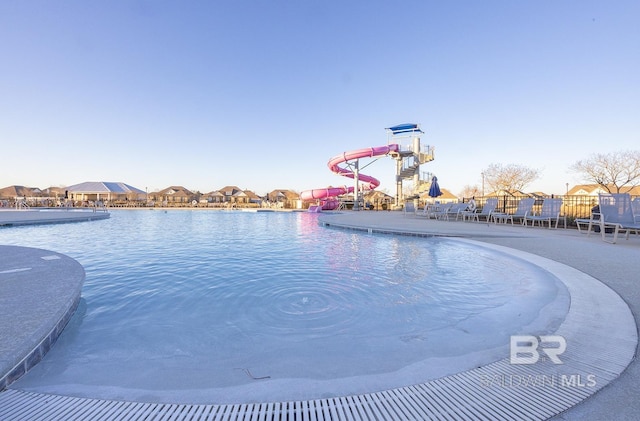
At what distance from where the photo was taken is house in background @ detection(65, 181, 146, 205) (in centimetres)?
3122

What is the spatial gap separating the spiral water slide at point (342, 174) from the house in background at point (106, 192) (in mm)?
22791

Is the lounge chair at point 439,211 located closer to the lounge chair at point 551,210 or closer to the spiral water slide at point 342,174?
the lounge chair at point 551,210

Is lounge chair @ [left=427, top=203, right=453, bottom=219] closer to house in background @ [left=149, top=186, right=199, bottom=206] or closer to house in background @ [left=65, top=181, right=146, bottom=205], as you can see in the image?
house in background @ [left=149, top=186, right=199, bottom=206]

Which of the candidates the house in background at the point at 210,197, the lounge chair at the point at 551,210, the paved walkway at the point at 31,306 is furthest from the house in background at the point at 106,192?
the lounge chair at the point at 551,210

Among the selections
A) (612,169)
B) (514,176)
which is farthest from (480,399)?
(514,176)

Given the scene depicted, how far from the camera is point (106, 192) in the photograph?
3136 cm

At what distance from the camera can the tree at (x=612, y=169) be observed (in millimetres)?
22297

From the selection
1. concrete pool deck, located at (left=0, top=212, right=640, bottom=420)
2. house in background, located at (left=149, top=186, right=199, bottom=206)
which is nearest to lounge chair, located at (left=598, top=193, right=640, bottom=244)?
concrete pool deck, located at (left=0, top=212, right=640, bottom=420)

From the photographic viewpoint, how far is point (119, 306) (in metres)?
3.13

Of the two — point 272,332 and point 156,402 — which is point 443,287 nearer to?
point 272,332

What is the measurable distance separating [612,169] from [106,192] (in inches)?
1932

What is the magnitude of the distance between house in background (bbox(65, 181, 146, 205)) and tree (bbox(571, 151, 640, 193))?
46.9 m

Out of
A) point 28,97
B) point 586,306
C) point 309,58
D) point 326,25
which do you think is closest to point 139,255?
point 586,306

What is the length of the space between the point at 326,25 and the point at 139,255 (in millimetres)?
13160
